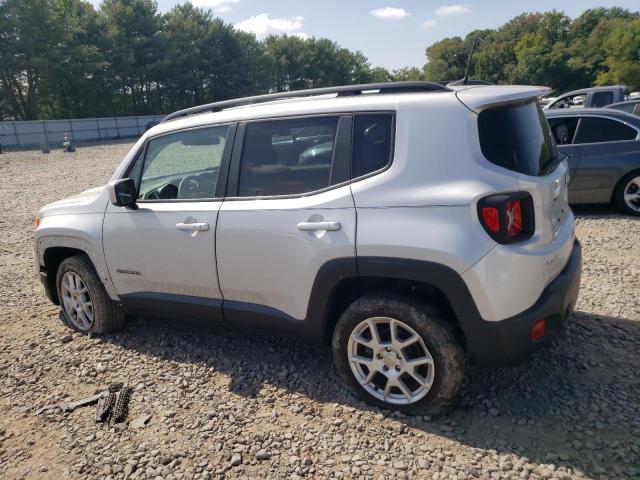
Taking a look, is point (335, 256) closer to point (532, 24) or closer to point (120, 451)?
point (120, 451)

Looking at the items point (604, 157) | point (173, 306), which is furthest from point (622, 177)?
point (173, 306)

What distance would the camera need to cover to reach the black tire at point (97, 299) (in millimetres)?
4199

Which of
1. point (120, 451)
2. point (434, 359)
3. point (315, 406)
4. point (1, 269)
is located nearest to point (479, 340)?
point (434, 359)

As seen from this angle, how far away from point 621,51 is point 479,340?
8106 cm

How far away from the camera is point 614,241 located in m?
5.97

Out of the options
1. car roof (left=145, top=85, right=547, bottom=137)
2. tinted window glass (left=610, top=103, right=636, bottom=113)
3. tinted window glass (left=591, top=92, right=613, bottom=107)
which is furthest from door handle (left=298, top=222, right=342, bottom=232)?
tinted window glass (left=591, top=92, right=613, bottom=107)

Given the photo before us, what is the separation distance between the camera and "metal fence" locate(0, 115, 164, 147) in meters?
33.9

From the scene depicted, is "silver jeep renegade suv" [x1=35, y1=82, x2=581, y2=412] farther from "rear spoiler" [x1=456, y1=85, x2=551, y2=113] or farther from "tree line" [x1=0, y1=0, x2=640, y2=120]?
"tree line" [x1=0, y1=0, x2=640, y2=120]

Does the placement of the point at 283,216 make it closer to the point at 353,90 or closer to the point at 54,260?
the point at 353,90

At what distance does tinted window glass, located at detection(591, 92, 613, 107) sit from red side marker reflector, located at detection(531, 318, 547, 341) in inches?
537

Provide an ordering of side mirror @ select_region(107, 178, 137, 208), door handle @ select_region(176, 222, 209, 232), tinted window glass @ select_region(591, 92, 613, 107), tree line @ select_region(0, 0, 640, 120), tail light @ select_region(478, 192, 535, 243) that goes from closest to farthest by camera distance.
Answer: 1. tail light @ select_region(478, 192, 535, 243)
2. door handle @ select_region(176, 222, 209, 232)
3. side mirror @ select_region(107, 178, 137, 208)
4. tinted window glass @ select_region(591, 92, 613, 107)
5. tree line @ select_region(0, 0, 640, 120)

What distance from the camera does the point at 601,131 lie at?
707 centimetres

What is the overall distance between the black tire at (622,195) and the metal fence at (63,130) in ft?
120

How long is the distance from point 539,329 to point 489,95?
1311 millimetres
